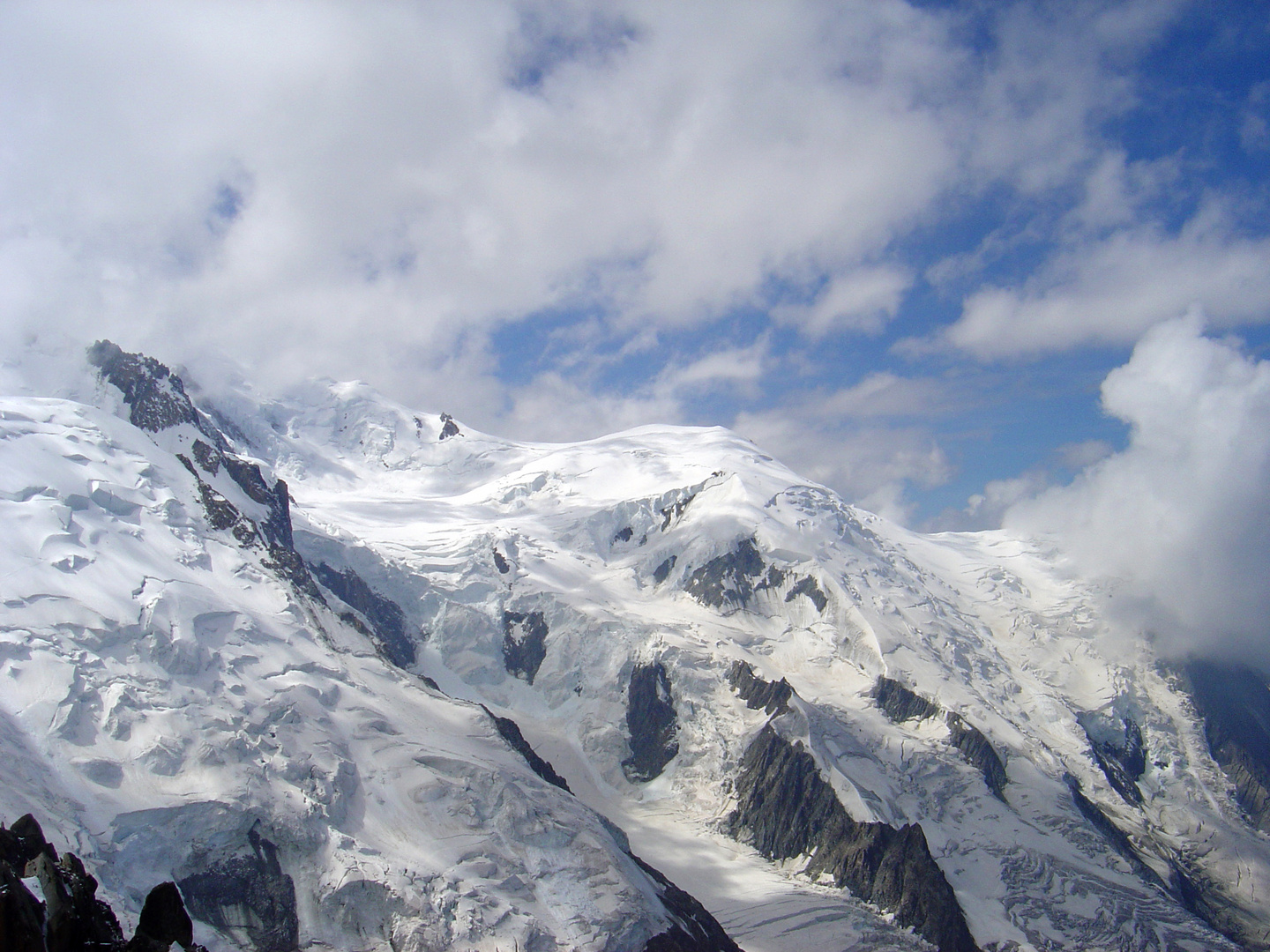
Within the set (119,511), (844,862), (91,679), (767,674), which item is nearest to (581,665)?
(767,674)

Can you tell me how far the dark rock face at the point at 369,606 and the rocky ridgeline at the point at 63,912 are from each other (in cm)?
16042

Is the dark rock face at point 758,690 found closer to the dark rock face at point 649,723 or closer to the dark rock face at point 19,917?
the dark rock face at point 649,723

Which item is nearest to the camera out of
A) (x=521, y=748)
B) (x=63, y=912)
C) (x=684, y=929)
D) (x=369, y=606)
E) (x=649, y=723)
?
(x=63, y=912)

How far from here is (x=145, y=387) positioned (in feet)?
606

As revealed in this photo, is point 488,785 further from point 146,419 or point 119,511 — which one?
point 146,419

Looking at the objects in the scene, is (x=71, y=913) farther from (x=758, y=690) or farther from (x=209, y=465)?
(x=758, y=690)

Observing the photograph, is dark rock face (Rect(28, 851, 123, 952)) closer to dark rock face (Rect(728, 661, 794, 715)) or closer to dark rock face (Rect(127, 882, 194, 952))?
dark rock face (Rect(127, 882, 194, 952))

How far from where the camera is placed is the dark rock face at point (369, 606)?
191m

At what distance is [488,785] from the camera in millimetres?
110750

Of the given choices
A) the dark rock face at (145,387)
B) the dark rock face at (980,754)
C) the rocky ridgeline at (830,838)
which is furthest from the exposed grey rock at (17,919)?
the dark rock face at (980,754)

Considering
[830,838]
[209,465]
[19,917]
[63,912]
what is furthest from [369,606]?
[19,917]

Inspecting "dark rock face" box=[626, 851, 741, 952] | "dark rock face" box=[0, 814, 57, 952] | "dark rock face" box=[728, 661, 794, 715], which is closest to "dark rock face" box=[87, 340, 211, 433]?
"dark rock face" box=[728, 661, 794, 715]

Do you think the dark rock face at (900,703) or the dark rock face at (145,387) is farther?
the dark rock face at (900,703)

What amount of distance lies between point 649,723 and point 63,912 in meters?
161
